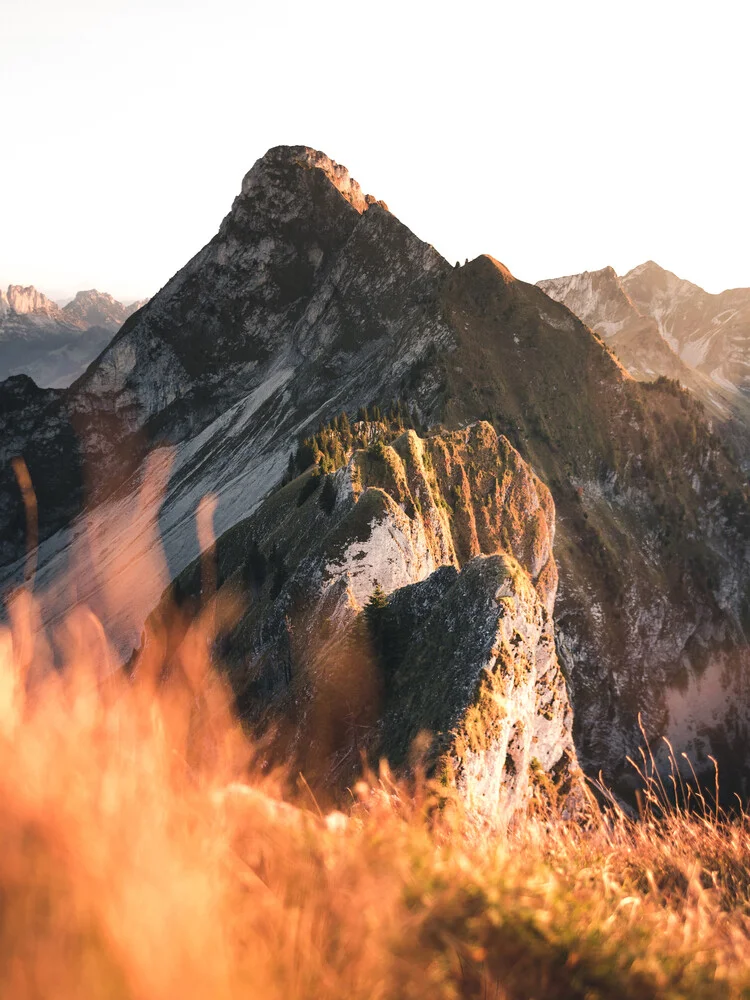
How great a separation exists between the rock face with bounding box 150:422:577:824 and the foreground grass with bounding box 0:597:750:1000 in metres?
8.87

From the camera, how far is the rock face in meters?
17.8

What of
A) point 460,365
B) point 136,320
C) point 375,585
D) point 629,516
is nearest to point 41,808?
point 375,585

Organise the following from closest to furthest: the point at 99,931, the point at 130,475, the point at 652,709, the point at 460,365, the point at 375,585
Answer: the point at 99,931 < the point at 375,585 < the point at 652,709 < the point at 460,365 < the point at 130,475

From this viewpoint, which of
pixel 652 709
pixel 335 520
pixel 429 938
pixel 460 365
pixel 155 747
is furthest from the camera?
pixel 460 365

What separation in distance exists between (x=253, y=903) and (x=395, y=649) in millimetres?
19896

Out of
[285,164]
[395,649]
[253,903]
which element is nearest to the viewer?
[253,903]

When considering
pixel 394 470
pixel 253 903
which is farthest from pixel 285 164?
pixel 253 903

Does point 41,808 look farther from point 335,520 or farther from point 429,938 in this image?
point 335,520

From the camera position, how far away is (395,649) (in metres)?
22.6

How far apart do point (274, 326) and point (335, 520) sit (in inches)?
4999

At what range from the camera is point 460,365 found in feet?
247

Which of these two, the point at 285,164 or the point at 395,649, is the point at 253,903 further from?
the point at 285,164

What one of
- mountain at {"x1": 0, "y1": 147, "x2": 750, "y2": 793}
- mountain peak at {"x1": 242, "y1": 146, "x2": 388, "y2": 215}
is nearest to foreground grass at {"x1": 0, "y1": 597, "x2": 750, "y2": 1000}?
mountain at {"x1": 0, "y1": 147, "x2": 750, "y2": 793}

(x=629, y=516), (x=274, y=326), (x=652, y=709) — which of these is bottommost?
(x=652, y=709)
